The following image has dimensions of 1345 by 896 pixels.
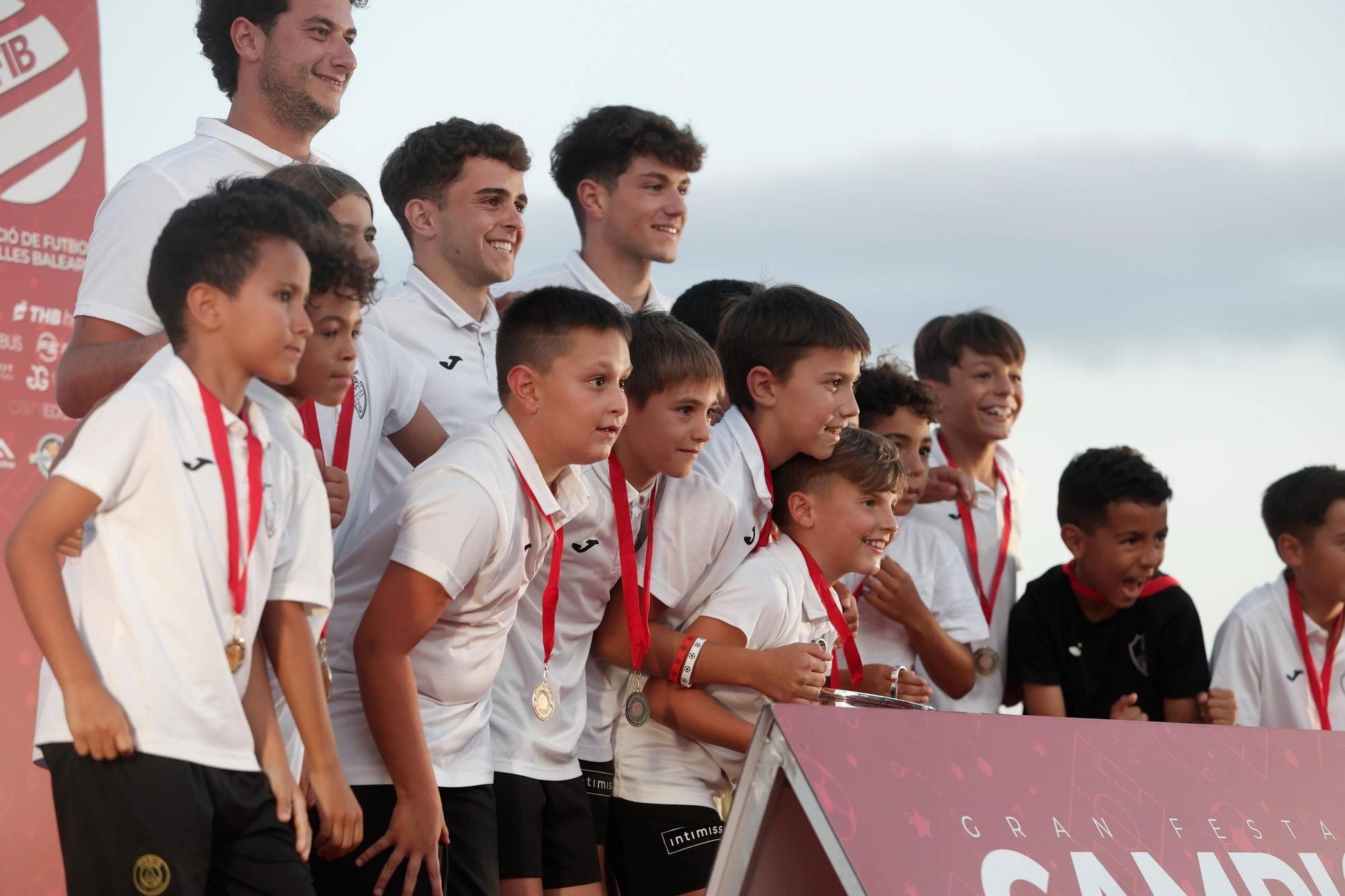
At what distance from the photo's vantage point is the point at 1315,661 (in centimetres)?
538

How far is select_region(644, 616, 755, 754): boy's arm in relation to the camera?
3684 millimetres

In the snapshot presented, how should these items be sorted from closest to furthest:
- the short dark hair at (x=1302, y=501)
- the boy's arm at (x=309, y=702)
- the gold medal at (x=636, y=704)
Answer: the boy's arm at (x=309, y=702)
the gold medal at (x=636, y=704)
the short dark hair at (x=1302, y=501)

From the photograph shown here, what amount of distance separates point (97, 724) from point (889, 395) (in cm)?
324

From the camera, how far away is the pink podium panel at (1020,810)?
261cm

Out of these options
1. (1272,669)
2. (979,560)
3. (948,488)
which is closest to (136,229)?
(948,488)

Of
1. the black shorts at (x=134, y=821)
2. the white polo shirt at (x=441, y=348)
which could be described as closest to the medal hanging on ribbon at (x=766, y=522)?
the white polo shirt at (x=441, y=348)

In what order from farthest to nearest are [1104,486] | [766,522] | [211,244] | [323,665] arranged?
[1104,486] → [766,522] → [323,665] → [211,244]

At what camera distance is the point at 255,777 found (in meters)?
2.30

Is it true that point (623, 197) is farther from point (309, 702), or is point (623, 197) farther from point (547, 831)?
point (309, 702)

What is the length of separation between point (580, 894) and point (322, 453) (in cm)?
126

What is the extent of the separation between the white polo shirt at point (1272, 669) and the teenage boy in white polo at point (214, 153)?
12.3 feet

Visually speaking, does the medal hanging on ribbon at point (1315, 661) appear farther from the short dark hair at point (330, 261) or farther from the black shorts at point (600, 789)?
the short dark hair at point (330, 261)

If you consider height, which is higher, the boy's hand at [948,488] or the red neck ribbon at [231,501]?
the boy's hand at [948,488]

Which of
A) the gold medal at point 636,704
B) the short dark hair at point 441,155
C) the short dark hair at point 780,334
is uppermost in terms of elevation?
the short dark hair at point 441,155
